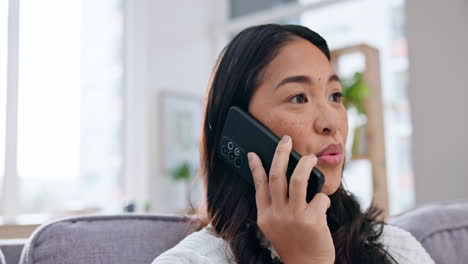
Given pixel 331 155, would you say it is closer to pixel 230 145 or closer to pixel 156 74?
pixel 230 145

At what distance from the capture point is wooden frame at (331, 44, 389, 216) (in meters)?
2.74

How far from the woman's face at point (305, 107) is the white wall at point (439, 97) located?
7.84 ft

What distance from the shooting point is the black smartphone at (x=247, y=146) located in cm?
78

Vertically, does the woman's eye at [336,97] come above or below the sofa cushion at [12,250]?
above

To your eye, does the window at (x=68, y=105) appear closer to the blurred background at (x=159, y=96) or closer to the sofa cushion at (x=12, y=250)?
the blurred background at (x=159, y=96)

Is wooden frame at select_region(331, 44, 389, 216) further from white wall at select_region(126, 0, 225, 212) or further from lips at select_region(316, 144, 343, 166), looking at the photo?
lips at select_region(316, 144, 343, 166)

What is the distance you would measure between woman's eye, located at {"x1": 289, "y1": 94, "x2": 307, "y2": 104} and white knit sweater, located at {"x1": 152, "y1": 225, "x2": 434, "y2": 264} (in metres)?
0.26

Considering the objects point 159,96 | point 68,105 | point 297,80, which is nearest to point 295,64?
point 297,80

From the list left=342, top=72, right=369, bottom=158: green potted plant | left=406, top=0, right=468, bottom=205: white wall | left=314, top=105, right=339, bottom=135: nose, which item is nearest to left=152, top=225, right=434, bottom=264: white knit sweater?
left=314, top=105, right=339, bottom=135: nose

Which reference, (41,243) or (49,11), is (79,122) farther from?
(41,243)

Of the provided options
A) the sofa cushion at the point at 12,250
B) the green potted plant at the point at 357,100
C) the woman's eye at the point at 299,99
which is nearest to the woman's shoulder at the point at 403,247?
the woman's eye at the point at 299,99

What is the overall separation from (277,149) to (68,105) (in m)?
2.84

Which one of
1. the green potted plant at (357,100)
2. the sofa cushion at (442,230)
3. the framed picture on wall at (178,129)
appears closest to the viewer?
the sofa cushion at (442,230)

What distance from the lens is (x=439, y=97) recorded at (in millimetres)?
3100
